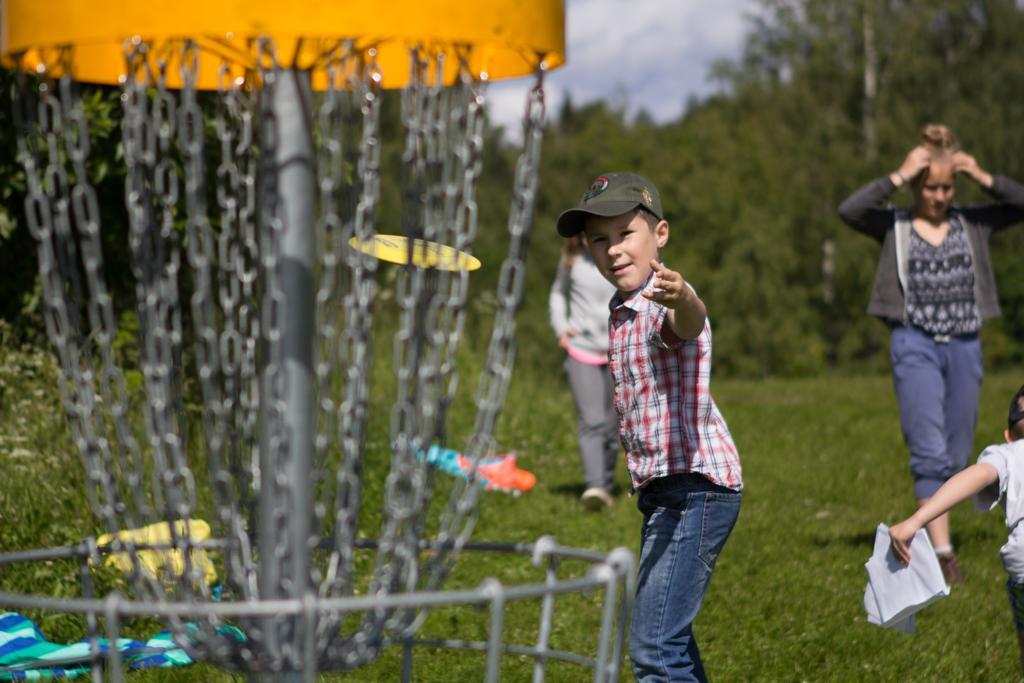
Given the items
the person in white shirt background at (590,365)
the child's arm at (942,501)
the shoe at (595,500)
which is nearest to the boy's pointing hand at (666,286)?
the child's arm at (942,501)

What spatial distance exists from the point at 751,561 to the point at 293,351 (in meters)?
4.54

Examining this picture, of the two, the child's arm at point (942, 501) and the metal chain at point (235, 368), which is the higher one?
the metal chain at point (235, 368)

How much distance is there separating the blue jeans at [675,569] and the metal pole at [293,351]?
4.40 feet

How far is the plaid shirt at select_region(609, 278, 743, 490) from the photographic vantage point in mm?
3389

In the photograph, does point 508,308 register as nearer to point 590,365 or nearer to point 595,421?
point 595,421

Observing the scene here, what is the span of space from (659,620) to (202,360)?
5.26 ft

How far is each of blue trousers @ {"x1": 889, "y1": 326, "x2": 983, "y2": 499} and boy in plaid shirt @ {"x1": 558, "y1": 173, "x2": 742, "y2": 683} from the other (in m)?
2.67

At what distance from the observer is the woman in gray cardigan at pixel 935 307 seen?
19.2ft

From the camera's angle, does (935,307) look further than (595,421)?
No

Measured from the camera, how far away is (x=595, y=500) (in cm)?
768

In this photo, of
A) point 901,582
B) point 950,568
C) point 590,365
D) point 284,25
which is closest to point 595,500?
point 590,365

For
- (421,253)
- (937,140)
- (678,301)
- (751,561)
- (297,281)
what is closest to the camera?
(297,281)

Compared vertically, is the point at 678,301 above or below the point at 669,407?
above

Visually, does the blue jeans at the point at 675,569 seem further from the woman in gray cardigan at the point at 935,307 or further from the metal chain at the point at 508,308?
the woman in gray cardigan at the point at 935,307
